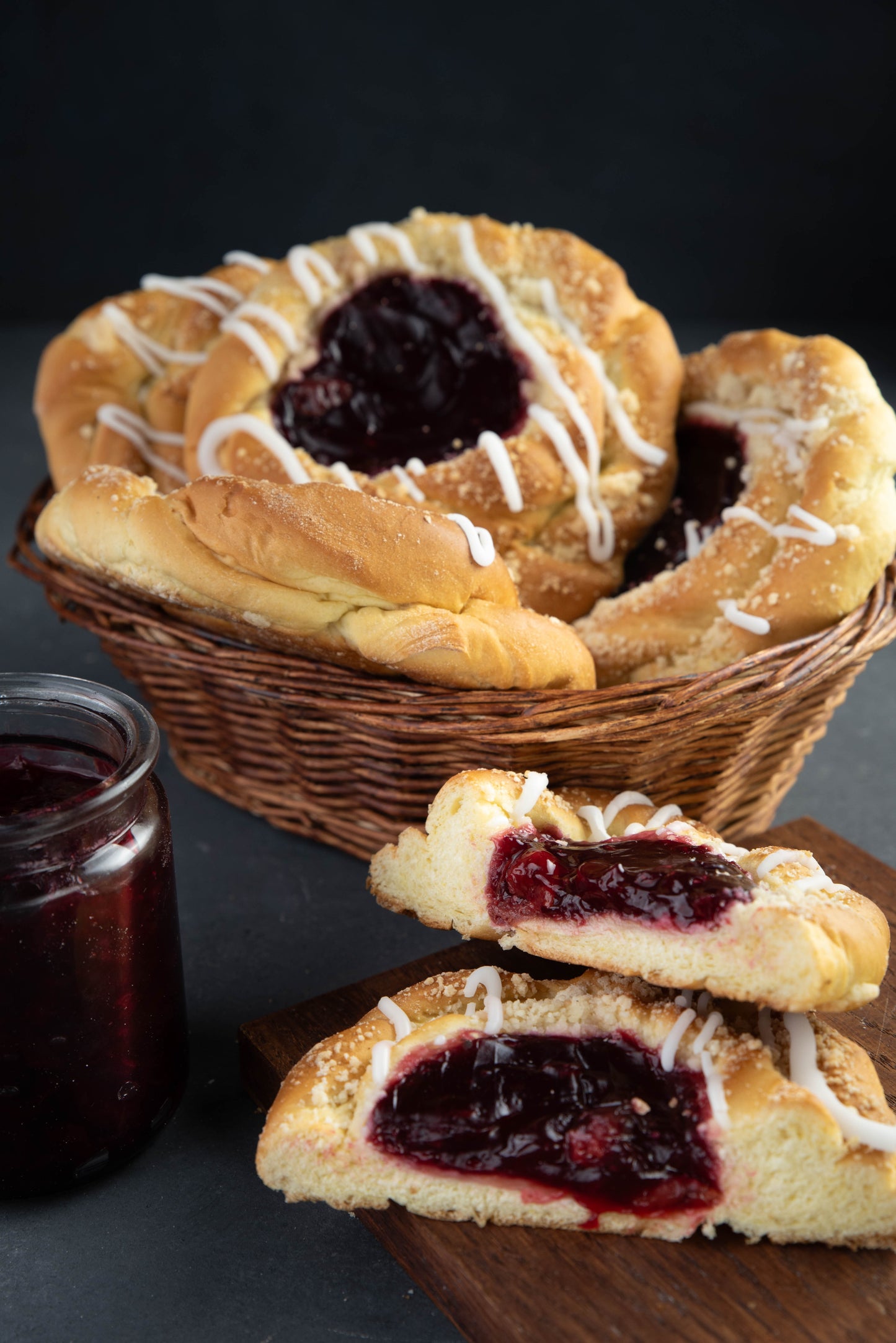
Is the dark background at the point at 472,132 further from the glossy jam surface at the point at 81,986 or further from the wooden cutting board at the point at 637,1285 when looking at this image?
the wooden cutting board at the point at 637,1285

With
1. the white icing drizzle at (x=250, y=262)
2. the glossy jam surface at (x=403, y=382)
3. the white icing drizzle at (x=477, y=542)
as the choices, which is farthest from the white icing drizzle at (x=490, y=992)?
the white icing drizzle at (x=250, y=262)

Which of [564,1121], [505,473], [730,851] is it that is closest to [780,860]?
[730,851]

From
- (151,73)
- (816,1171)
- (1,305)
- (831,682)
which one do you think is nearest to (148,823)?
(816,1171)

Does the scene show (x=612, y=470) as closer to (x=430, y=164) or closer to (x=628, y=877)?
(x=628, y=877)

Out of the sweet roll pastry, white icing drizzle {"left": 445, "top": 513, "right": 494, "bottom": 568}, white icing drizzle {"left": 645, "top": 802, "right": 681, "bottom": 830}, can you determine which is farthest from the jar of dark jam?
the sweet roll pastry

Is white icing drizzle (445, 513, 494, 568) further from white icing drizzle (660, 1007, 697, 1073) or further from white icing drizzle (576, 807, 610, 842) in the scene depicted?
white icing drizzle (660, 1007, 697, 1073)
